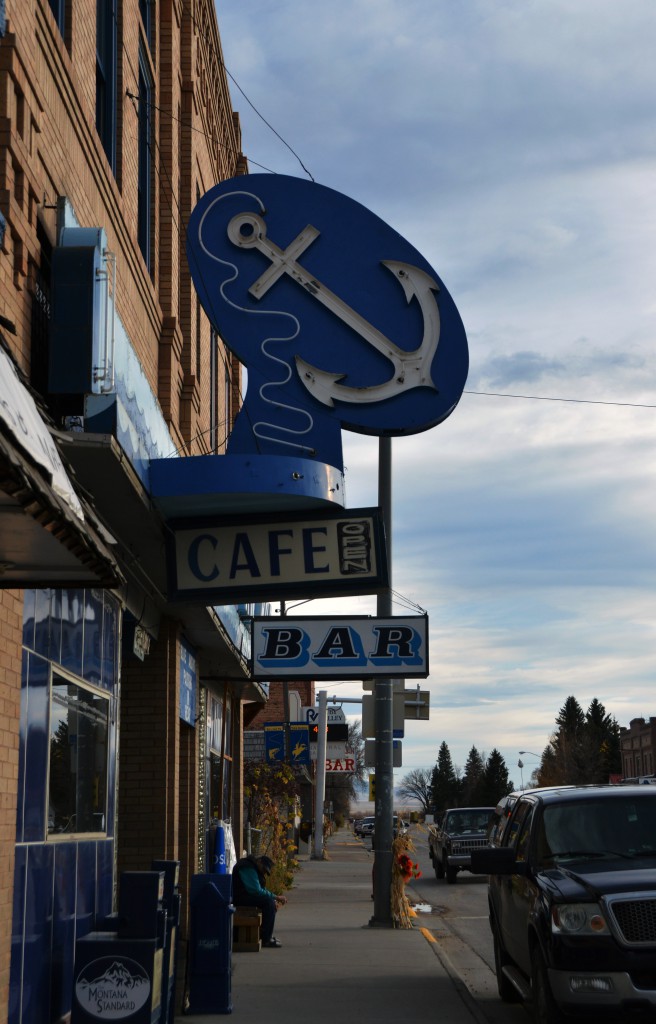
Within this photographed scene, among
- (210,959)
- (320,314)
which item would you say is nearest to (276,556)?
(320,314)

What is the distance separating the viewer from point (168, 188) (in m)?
14.3

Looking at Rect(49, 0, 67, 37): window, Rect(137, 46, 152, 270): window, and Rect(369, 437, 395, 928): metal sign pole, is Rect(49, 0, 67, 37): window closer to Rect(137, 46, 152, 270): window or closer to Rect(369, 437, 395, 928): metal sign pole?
Rect(137, 46, 152, 270): window

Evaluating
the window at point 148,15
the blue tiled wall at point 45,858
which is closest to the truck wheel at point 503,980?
the blue tiled wall at point 45,858

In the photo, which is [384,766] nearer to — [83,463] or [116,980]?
[116,980]

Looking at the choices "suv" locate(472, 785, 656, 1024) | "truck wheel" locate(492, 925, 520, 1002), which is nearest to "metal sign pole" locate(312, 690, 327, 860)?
"truck wheel" locate(492, 925, 520, 1002)

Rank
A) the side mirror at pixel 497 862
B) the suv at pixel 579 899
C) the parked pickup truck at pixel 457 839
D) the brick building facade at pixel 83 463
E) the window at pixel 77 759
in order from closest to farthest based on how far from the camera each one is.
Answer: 1. the brick building facade at pixel 83 463
2. the suv at pixel 579 899
3. the window at pixel 77 759
4. the side mirror at pixel 497 862
5. the parked pickup truck at pixel 457 839

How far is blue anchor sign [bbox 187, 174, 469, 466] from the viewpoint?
10.6 meters

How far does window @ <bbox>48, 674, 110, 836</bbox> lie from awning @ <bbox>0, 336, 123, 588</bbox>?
8.07 feet

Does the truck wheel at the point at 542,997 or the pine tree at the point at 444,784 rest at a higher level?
the truck wheel at the point at 542,997

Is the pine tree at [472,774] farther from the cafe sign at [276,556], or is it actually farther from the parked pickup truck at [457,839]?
the cafe sign at [276,556]

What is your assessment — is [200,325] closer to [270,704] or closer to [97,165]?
[97,165]

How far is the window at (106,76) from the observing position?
10.9 metres

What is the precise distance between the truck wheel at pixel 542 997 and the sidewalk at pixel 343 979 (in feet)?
Answer: 4.25

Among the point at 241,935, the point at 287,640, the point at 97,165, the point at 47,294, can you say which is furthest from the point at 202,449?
the point at 47,294
